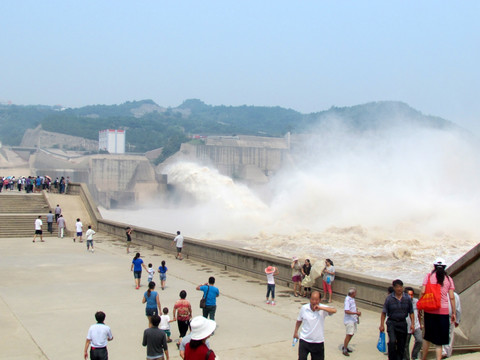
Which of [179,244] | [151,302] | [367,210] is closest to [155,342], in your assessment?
[151,302]

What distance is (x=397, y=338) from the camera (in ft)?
21.5

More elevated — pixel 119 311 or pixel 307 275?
pixel 307 275

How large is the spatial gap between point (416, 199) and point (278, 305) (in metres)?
33.4

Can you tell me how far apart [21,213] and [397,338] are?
23719mm

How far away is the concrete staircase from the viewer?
24.0 metres

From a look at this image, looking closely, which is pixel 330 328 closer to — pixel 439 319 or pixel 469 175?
pixel 439 319

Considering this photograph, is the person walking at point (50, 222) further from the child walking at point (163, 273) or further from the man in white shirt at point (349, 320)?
the man in white shirt at point (349, 320)

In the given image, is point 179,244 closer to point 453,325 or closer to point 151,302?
point 151,302

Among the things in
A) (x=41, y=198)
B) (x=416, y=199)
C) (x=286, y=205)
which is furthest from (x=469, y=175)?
(x=41, y=198)

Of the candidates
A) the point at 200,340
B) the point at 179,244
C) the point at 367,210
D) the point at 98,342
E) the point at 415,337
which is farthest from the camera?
the point at 367,210

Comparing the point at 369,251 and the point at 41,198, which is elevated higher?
the point at 41,198

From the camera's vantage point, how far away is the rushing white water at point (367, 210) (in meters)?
28.4

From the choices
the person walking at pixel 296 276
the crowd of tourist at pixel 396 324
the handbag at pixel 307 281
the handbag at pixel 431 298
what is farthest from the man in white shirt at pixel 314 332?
the person walking at pixel 296 276

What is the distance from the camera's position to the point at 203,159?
341 feet
